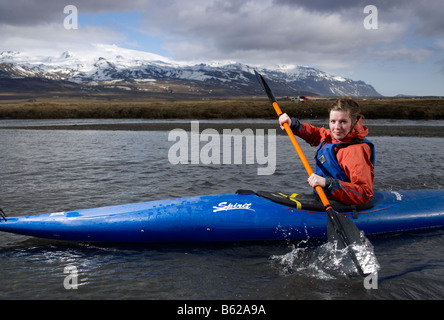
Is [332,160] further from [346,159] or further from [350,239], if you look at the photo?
[350,239]

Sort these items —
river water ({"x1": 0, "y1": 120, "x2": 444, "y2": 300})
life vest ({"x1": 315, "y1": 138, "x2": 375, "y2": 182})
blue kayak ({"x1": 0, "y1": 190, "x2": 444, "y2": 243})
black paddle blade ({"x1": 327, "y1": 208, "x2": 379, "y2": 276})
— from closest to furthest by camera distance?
river water ({"x1": 0, "y1": 120, "x2": 444, "y2": 300}) < black paddle blade ({"x1": 327, "y1": 208, "x2": 379, "y2": 276}) < life vest ({"x1": 315, "y1": 138, "x2": 375, "y2": 182}) < blue kayak ({"x1": 0, "y1": 190, "x2": 444, "y2": 243})

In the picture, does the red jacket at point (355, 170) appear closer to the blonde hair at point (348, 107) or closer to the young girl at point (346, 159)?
the young girl at point (346, 159)

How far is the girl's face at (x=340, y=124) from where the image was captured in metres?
5.12

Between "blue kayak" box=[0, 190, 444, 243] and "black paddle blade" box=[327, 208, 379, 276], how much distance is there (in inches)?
18.2

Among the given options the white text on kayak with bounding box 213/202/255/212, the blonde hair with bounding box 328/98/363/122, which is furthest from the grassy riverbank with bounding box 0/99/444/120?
the blonde hair with bounding box 328/98/363/122

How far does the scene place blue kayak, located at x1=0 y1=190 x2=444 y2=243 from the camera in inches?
216

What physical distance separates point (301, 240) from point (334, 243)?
0.74 meters

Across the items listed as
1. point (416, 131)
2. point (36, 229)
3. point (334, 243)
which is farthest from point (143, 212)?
point (416, 131)

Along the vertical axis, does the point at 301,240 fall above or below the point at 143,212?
below

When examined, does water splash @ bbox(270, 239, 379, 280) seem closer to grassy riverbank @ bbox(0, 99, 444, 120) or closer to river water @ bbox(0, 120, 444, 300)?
river water @ bbox(0, 120, 444, 300)

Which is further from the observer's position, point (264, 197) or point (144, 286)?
point (264, 197)
